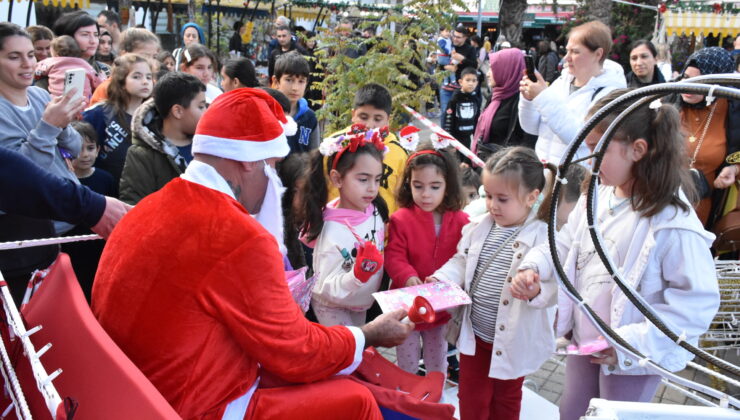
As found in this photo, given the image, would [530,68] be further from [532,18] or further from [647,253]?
[532,18]

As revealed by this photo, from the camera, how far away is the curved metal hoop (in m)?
1.45

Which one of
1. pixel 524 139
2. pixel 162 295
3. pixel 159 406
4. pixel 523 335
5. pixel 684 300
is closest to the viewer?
pixel 159 406

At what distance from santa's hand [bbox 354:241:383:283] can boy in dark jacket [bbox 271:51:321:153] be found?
7.07ft

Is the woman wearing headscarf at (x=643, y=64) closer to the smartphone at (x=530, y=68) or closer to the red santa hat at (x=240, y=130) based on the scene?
the smartphone at (x=530, y=68)

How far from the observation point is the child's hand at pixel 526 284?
255 cm

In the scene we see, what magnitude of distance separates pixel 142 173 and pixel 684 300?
2613mm

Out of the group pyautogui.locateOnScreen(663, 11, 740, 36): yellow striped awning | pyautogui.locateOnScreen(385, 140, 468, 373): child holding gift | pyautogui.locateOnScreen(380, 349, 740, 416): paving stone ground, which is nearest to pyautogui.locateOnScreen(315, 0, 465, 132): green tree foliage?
pyautogui.locateOnScreen(385, 140, 468, 373): child holding gift

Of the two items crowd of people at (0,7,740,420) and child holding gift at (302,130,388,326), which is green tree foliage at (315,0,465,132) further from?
child holding gift at (302,130,388,326)

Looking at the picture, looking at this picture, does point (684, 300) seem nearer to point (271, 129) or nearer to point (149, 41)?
point (271, 129)

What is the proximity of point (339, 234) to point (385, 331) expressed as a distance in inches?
37.0

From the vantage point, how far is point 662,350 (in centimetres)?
220

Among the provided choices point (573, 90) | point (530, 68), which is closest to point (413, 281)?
point (530, 68)

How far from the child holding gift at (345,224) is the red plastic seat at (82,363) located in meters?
1.34

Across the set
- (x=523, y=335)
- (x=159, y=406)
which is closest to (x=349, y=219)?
(x=523, y=335)
